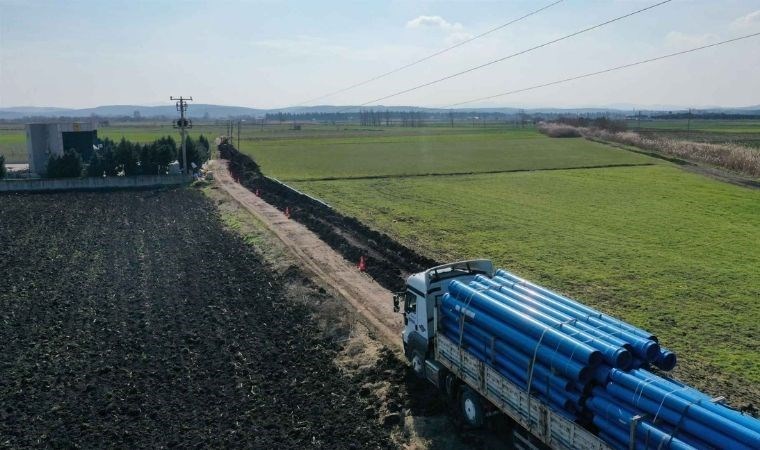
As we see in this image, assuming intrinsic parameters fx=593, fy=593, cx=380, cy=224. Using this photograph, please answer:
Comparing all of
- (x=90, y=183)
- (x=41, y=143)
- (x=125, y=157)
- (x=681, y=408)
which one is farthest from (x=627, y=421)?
(x=41, y=143)

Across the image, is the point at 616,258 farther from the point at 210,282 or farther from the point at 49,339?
the point at 49,339

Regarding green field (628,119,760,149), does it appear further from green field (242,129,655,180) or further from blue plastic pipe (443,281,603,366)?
blue plastic pipe (443,281,603,366)

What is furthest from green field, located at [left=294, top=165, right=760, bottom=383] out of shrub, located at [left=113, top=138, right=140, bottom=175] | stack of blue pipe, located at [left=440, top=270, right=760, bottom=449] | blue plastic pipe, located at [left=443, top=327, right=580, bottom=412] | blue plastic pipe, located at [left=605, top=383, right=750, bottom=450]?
shrub, located at [left=113, top=138, right=140, bottom=175]

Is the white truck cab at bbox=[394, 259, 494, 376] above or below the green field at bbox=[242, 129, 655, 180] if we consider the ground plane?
below

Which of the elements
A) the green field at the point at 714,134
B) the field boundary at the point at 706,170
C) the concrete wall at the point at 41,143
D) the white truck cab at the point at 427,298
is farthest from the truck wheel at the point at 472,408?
the green field at the point at 714,134

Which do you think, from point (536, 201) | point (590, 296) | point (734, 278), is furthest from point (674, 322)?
point (536, 201)

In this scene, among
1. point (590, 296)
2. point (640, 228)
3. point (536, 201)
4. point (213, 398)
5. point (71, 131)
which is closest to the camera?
point (213, 398)

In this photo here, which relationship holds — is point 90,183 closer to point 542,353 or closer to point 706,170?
point 542,353
